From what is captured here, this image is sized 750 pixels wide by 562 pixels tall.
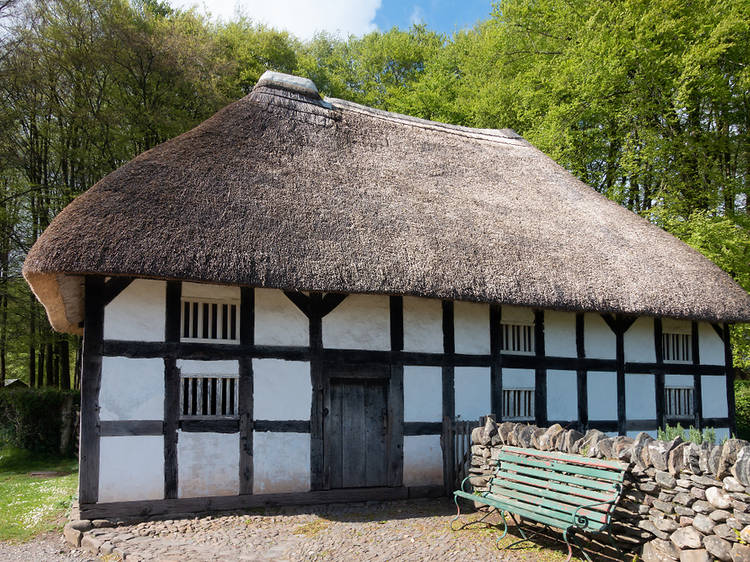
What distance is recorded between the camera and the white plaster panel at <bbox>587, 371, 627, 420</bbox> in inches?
427

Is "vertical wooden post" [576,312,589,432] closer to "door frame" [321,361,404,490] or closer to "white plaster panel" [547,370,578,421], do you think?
"white plaster panel" [547,370,578,421]

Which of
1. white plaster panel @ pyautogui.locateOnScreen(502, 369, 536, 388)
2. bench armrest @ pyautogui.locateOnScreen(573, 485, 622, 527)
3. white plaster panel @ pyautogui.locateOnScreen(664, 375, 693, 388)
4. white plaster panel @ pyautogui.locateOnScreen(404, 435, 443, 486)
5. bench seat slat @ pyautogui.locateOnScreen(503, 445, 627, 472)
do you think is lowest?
white plaster panel @ pyautogui.locateOnScreen(404, 435, 443, 486)

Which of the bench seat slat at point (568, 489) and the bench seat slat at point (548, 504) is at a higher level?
the bench seat slat at point (568, 489)

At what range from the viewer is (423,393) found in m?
9.37

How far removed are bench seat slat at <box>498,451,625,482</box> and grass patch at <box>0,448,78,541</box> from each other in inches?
232

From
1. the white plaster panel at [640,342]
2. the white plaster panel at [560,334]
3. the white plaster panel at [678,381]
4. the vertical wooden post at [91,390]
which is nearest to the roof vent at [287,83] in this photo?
the vertical wooden post at [91,390]

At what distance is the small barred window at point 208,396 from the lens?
8023 millimetres

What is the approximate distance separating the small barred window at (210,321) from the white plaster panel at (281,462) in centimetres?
148

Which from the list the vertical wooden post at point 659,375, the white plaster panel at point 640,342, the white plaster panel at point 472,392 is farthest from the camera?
the vertical wooden post at point 659,375

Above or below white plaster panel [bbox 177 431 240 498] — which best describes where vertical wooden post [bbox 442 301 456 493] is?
above

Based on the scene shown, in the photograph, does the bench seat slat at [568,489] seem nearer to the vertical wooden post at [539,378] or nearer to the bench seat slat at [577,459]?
the bench seat slat at [577,459]

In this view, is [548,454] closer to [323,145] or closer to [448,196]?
[448,196]

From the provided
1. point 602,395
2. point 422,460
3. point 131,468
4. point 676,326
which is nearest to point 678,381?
point 676,326

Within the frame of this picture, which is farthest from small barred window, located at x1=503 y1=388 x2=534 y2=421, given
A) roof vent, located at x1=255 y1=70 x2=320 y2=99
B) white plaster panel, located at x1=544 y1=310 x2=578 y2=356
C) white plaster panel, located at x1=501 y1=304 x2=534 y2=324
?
roof vent, located at x1=255 y1=70 x2=320 y2=99
